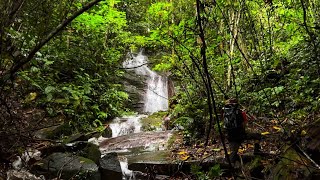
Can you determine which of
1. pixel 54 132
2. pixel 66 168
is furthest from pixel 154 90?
pixel 66 168

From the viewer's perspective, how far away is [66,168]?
6066 mm

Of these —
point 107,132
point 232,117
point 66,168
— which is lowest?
point 66,168

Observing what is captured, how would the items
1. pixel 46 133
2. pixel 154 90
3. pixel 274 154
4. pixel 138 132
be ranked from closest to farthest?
pixel 274 154 < pixel 46 133 < pixel 138 132 < pixel 154 90

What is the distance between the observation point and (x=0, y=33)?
83.5 inches

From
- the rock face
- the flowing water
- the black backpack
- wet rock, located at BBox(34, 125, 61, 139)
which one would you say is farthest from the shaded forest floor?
the rock face

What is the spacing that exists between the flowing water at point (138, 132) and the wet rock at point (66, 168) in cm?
100

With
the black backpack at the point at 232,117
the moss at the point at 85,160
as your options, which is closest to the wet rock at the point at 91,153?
the moss at the point at 85,160

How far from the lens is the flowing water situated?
8.60 metres

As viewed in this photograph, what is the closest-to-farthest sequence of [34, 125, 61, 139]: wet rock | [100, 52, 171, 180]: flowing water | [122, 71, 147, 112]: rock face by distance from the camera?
[34, 125, 61, 139]: wet rock → [100, 52, 171, 180]: flowing water → [122, 71, 147, 112]: rock face

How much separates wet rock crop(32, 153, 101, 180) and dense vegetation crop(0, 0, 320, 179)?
3.06ft

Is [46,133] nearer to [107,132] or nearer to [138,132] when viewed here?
[107,132]

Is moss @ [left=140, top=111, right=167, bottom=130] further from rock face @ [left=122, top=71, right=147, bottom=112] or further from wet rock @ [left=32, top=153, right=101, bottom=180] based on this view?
Result: wet rock @ [left=32, top=153, right=101, bottom=180]

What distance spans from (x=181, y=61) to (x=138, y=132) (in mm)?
7158

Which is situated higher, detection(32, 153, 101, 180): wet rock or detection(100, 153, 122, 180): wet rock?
detection(32, 153, 101, 180): wet rock
